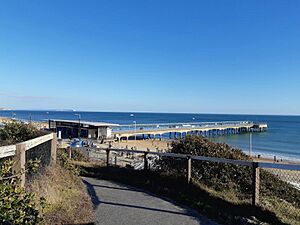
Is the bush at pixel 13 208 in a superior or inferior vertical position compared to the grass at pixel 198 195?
superior

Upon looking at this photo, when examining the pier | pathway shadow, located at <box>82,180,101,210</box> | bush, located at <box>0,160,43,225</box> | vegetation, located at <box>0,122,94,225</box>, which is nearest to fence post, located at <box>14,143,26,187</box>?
vegetation, located at <box>0,122,94,225</box>

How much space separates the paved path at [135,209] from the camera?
541 cm

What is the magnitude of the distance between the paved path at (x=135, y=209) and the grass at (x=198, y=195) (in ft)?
1.12

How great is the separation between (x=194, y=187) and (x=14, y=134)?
227 inches

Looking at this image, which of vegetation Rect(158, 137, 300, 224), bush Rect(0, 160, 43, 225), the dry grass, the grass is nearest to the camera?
bush Rect(0, 160, 43, 225)

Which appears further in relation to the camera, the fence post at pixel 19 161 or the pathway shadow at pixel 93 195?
the pathway shadow at pixel 93 195

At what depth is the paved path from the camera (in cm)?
541

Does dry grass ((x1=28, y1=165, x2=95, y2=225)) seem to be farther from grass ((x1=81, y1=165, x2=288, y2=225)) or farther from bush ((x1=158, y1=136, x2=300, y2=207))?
bush ((x1=158, y1=136, x2=300, y2=207))

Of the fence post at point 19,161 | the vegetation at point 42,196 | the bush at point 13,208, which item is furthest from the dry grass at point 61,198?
the bush at point 13,208

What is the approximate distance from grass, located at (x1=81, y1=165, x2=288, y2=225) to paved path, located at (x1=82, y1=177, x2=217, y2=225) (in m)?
0.34

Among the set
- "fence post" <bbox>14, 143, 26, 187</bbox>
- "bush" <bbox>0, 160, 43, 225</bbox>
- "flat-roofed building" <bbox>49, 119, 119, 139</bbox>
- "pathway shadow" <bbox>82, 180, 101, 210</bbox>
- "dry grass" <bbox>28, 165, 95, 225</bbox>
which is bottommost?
"flat-roofed building" <bbox>49, 119, 119, 139</bbox>

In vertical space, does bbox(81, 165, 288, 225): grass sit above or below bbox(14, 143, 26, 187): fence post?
below

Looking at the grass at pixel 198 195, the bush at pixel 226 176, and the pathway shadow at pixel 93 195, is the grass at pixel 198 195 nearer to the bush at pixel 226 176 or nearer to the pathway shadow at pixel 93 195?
the bush at pixel 226 176

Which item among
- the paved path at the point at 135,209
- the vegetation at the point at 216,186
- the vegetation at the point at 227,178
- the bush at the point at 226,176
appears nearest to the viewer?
the paved path at the point at 135,209
